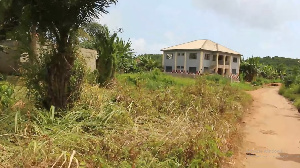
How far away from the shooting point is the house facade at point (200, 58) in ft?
114

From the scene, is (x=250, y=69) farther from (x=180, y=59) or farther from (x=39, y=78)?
(x=39, y=78)

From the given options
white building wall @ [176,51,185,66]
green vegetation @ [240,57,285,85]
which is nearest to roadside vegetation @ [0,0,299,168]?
white building wall @ [176,51,185,66]

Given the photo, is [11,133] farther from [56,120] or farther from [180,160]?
[180,160]

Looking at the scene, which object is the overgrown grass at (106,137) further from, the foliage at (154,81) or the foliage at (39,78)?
the foliage at (154,81)

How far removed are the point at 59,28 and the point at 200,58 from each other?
97.2 ft

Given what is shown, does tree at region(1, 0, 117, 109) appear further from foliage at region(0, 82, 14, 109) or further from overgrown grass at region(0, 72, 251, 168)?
foliage at region(0, 82, 14, 109)

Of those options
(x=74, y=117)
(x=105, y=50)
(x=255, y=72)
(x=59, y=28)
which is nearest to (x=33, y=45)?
(x=59, y=28)

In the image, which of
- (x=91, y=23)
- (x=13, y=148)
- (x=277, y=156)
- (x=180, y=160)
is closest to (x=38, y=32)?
(x=91, y=23)

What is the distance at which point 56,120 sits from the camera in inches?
198

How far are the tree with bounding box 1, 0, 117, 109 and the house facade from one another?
28453 millimetres

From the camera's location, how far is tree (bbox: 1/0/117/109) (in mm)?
5066

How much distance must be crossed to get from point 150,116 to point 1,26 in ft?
10.9

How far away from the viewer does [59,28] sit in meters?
5.31

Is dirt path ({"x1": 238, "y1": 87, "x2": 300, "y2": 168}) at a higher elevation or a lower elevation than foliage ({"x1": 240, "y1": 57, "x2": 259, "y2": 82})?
lower
